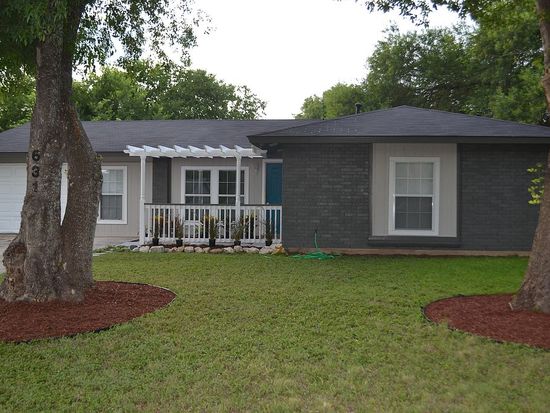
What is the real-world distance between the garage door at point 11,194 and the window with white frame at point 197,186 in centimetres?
547

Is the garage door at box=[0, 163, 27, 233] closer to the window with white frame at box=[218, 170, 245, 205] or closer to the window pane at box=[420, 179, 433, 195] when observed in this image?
the window with white frame at box=[218, 170, 245, 205]

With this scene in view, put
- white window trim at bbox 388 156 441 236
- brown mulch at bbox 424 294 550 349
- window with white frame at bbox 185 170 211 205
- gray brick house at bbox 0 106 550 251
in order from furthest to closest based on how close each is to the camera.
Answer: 1. window with white frame at bbox 185 170 211 205
2. white window trim at bbox 388 156 441 236
3. gray brick house at bbox 0 106 550 251
4. brown mulch at bbox 424 294 550 349

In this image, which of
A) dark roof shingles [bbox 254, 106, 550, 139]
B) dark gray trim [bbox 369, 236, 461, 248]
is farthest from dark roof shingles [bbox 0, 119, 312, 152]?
dark gray trim [bbox 369, 236, 461, 248]

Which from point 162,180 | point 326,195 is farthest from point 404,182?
point 162,180

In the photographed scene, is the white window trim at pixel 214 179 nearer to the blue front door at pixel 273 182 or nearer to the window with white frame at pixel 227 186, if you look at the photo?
the window with white frame at pixel 227 186

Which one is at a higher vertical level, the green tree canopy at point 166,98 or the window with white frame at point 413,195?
the green tree canopy at point 166,98

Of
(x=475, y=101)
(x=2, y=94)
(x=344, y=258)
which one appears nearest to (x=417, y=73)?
(x=475, y=101)

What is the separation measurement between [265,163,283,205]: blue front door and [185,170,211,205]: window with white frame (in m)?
1.72

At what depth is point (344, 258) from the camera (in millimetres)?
10875

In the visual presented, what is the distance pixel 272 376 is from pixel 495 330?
2638 mm

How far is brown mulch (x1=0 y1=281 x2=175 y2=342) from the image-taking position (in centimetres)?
517

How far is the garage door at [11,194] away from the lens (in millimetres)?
15969

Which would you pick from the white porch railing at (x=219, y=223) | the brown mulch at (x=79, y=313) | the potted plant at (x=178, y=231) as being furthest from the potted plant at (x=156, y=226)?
the brown mulch at (x=79, y=313)

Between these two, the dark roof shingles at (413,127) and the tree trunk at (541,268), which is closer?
the tree trunk at (541,268)
